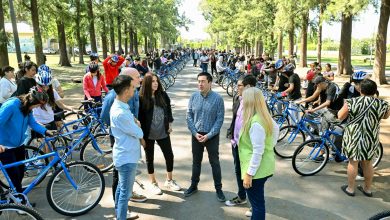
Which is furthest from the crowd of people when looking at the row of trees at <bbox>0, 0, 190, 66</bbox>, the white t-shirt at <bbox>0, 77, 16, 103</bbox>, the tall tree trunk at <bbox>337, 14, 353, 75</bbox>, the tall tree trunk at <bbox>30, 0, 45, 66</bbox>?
the tall tree trunk at <bbox>337, 14, 353, 75</bbox>

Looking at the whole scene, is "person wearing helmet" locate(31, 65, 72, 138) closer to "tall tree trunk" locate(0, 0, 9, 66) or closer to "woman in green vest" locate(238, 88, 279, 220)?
"woman in green vest" locate(238, 88, 279, 220)

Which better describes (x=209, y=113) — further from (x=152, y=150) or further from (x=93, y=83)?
(x=93, y=83)

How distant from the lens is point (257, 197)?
3.76 meters

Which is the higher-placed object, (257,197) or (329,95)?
(329,95)

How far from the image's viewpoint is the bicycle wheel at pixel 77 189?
14.8ft

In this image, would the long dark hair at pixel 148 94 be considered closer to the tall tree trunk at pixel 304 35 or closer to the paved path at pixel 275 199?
the paved path at pixel 275 199

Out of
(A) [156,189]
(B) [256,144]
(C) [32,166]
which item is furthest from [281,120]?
(C) [32,166]

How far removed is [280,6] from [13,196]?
2340 centimetres

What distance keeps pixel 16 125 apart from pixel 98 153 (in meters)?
1.88

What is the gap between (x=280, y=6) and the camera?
961 inches

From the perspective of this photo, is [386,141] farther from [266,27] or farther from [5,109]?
[266,27]

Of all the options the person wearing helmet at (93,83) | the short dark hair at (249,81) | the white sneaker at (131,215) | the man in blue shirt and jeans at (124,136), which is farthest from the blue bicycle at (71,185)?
the person wearing helmet at (93,83)

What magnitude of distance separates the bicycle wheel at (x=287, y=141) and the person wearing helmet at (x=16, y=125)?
A: 4507mm

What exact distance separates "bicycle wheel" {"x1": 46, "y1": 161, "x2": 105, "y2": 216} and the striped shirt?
4.95ft
